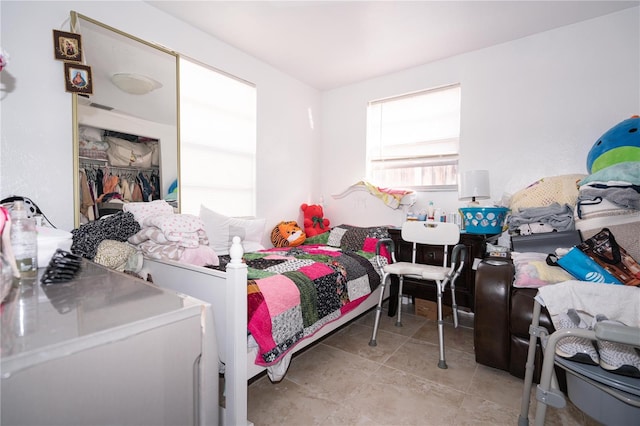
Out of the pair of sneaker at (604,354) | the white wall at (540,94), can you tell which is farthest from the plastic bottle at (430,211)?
the pair of sneaker at (604,354)

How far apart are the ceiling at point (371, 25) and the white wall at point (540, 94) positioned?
0.13 metres

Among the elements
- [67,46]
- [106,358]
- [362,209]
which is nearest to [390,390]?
[106,358]

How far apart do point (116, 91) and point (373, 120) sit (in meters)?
2.64

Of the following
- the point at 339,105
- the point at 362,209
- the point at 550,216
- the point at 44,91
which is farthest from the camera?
the point at 339,105

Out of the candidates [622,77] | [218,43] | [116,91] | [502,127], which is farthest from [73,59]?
[622,77]

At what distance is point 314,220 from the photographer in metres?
3.65

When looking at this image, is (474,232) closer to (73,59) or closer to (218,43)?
(218,43)

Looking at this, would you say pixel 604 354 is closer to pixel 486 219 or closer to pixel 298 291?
pixel 298 291

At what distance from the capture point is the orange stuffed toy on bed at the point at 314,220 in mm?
3586

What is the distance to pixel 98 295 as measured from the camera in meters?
0.80

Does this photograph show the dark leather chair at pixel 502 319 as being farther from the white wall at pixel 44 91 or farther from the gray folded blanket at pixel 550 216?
the white wall at pixel 44 91

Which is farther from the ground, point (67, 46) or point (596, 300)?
point (67, 46)

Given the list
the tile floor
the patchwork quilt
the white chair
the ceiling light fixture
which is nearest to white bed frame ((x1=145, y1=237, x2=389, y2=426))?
the patchwork quilt

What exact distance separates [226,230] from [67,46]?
1.63m
